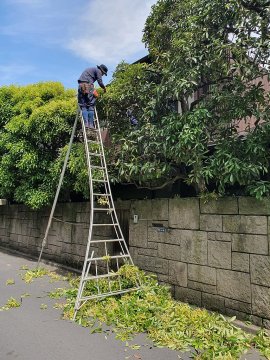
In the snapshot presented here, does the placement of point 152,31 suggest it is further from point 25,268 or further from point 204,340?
point 25,268

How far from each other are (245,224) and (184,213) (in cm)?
133

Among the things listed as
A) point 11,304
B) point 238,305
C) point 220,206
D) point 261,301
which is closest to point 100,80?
point 220,206

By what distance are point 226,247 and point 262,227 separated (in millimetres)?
753

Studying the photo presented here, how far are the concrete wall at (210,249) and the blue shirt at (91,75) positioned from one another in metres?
2.95

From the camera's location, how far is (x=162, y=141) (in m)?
6.11

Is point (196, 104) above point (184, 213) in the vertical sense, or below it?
above

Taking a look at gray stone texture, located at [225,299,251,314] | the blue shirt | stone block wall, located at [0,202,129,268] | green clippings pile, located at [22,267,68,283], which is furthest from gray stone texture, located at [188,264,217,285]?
the blue shirt

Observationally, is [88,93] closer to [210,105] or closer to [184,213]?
[210,105]

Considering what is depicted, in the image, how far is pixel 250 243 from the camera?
5.18 metres

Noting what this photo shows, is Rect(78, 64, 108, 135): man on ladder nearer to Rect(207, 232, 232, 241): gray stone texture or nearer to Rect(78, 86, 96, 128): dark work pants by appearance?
Rect(78, 86, 96, 128): dark work pants

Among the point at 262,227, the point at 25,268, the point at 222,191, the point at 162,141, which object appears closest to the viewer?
the point at 262,227

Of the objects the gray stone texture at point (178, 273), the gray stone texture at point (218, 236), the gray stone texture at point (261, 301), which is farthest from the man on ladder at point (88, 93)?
the gray stone texture at point (261, 301)

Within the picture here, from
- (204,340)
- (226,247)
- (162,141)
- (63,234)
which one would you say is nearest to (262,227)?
(226,247)

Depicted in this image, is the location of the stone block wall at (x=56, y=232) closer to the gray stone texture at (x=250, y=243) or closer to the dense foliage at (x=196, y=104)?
the dense foliage at (x=196, y=104)
